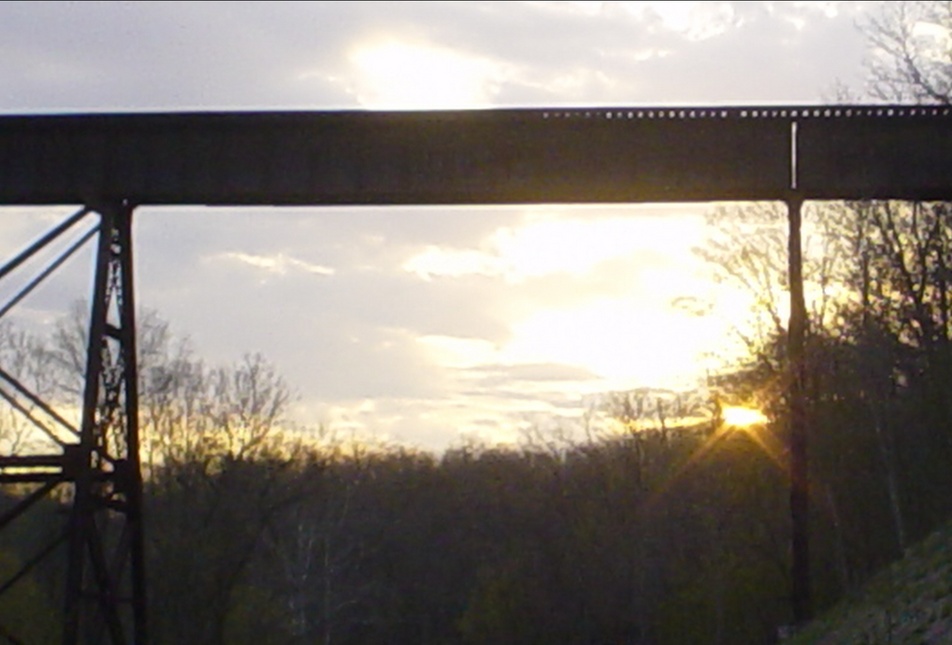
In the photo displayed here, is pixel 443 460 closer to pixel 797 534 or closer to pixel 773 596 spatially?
pixel 773 596

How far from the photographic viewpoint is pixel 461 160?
14562 mm

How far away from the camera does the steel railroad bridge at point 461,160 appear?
1444 cm

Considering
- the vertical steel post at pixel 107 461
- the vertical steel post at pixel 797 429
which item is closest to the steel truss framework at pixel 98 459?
the vertical steel post at pixel 107 461

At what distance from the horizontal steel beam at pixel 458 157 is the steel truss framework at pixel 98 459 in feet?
1.97

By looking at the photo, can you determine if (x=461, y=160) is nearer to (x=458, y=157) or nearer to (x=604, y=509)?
(x=458, y=157)

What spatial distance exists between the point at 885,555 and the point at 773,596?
22.8ft

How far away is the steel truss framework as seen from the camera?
1354cm

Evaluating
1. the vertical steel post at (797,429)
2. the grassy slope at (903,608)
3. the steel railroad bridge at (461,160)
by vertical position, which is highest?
the steel railroad bridge at (461,160)

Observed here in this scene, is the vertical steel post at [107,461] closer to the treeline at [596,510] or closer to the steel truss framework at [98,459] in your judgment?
the steel truss framework at [98,459]

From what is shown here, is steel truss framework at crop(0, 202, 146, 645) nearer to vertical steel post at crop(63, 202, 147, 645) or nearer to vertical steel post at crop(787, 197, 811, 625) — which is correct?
vertical steel post at crop(63, 202, 147, 645)

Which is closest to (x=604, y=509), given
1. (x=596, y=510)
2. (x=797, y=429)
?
(x=596, y=510)

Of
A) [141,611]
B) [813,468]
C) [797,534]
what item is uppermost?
[813,468]

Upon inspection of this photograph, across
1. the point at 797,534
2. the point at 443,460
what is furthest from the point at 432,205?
the point at 443,460

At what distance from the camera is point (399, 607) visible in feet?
143
